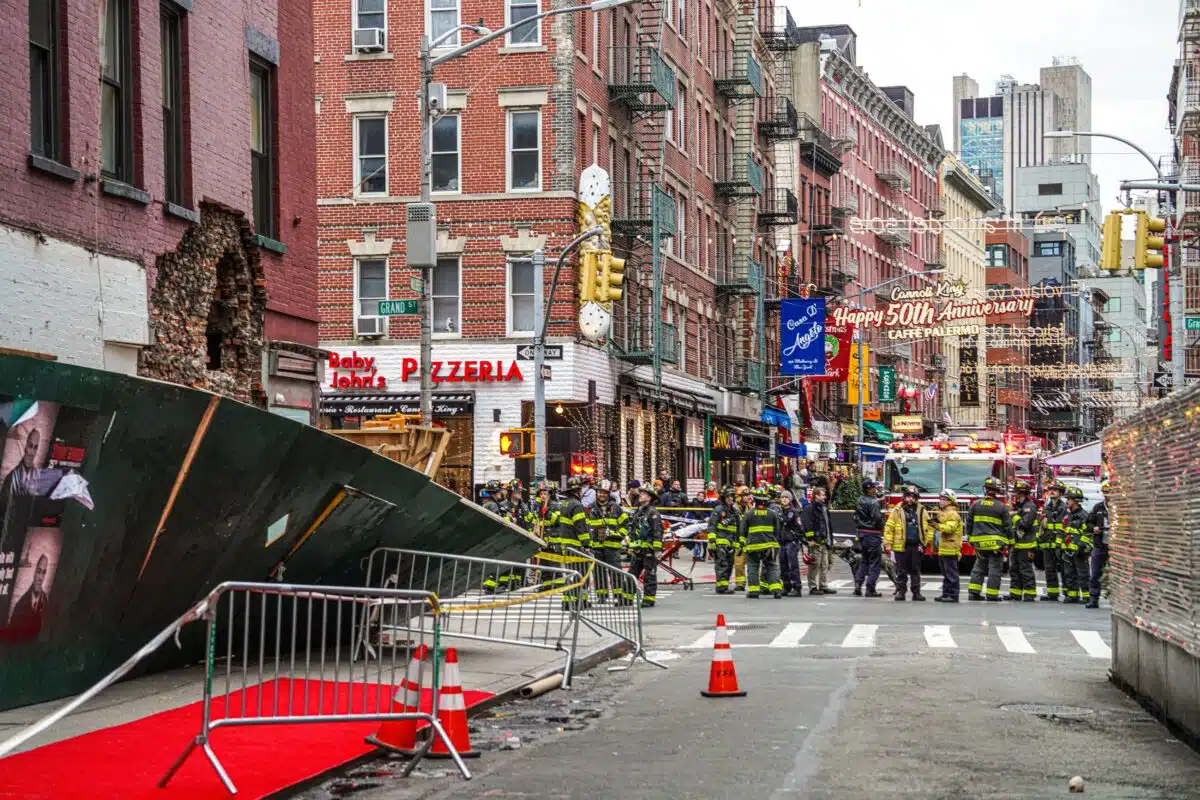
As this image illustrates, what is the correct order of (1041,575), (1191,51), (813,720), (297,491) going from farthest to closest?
(1191,51), (1041,575), (297,491), (813,720)

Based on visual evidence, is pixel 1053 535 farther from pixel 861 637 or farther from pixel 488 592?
pixel 488 592

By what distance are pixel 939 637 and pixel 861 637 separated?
87cm

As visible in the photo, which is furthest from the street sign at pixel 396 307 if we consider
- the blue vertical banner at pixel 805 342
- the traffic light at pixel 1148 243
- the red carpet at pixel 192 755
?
the blue vertical banner at pixel 805 342

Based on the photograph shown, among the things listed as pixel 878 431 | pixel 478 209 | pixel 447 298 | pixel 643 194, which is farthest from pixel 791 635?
pixel 878 431

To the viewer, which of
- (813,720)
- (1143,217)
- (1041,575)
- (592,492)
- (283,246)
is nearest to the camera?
(813,720)

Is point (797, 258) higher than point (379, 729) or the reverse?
higher

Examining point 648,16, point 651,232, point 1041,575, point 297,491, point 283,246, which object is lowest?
point 1041,575

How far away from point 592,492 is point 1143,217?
1081 cm

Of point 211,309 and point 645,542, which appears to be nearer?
point 211,309

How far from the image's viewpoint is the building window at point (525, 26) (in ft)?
133

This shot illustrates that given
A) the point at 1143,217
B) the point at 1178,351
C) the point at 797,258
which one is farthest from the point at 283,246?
the point at 797,258

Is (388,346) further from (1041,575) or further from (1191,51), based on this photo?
(1191,51)

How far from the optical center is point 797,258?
7300cm

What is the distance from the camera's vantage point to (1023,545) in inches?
1052
